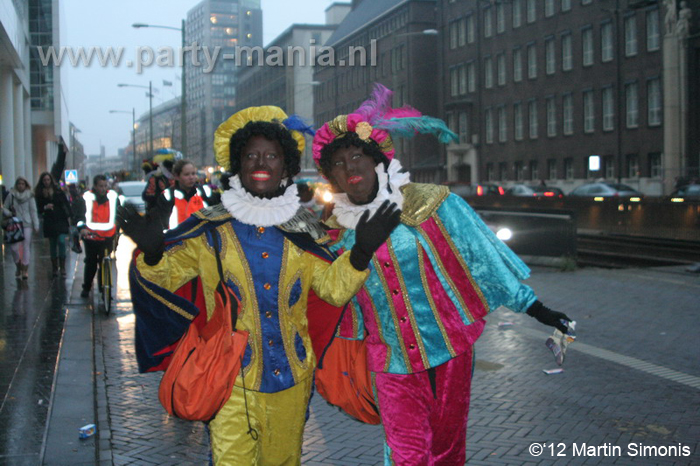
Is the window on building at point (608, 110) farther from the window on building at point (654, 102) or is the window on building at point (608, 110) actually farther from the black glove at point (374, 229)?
the black glove at point (374, 229)

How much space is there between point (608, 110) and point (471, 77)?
14838mm

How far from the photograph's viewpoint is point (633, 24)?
140 ft

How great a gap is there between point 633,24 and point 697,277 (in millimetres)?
31987

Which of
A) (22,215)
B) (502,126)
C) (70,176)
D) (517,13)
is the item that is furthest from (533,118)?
(22,215)

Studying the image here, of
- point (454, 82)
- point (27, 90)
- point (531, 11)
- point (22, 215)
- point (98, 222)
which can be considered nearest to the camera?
point (98, 222)

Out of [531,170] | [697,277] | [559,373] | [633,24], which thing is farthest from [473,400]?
[531,170]

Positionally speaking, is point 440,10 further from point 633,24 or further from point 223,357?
point 223,357

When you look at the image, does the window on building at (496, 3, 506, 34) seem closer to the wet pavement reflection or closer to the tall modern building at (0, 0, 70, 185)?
the tall modern building at (0, 0, 70, 185)

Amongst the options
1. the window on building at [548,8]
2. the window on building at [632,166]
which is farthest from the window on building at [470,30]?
the window on building at [632,166]

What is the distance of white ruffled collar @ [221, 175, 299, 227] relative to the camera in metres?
3.48

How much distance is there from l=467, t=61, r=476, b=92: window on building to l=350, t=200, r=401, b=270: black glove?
184 feet

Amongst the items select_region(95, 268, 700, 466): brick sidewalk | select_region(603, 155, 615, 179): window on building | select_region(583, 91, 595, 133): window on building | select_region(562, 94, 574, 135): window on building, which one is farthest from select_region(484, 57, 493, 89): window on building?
select_region(95, 268, 700, 466): brick sidewalk

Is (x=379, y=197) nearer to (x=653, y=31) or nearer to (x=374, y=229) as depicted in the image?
(x=374, y=229)

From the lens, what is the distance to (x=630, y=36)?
4306 cm
